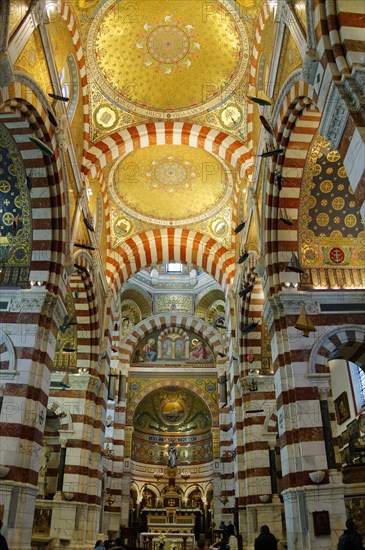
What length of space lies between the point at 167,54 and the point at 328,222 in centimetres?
681

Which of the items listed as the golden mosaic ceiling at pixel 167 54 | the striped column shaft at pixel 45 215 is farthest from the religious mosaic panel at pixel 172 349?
the striped column shaft at pixel 45 215

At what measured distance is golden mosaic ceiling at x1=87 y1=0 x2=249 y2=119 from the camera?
1336 centimetres

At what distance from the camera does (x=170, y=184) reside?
59.8 feet

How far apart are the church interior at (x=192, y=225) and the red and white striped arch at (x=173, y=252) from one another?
0.25ft

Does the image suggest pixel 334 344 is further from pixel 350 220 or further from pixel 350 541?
pixel 350 541

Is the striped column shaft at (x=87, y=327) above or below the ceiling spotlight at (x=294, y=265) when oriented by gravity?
above

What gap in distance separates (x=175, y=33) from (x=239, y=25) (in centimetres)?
178

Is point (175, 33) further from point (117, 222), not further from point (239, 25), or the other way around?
point (117, 222)

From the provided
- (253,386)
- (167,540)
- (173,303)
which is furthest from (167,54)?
(173,303)

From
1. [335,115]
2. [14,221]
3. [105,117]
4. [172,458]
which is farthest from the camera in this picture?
[172,458]

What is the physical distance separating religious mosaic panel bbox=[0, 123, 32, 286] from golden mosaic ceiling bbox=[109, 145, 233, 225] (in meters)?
6.16

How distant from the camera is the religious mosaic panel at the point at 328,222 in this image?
37.4 feet

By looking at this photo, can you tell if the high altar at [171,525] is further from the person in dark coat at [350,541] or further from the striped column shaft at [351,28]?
the striped column shaft at [351,28]

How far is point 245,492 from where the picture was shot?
15.5m
